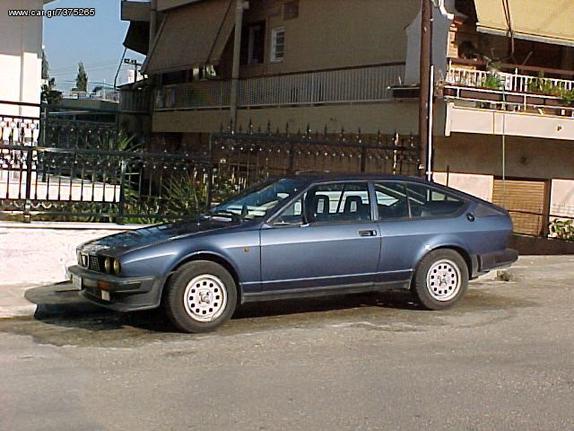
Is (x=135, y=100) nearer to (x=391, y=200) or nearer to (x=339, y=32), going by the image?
(x=339, y=32)

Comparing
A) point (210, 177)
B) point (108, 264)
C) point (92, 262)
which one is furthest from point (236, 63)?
point (108, 264)

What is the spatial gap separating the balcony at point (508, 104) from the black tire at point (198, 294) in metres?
8.57

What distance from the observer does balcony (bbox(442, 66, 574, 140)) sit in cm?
1633

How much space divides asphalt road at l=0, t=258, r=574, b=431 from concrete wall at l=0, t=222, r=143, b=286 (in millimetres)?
1407

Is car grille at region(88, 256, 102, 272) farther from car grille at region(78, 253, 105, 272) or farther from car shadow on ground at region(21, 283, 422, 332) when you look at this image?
car shadow on ground at region(21, 283, 422, 332)

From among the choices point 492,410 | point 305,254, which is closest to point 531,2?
point 305,254

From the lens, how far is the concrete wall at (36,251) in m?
11.0

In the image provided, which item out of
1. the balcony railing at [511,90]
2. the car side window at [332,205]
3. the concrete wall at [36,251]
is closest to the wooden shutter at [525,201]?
the balcony railing at [511,90]

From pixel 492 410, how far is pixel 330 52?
15613 mm

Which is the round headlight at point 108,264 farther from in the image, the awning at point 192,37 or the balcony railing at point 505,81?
the awning at point 192,37

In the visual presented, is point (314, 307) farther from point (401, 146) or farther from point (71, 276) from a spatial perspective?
point (401, 146)

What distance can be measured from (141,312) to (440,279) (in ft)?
11.0

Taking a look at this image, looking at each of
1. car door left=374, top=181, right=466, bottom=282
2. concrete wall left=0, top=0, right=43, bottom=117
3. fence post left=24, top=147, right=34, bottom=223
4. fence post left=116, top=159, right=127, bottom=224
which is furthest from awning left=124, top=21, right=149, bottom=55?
car door left=374, top=181, right=466, bottom=282

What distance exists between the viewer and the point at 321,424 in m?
5.85
